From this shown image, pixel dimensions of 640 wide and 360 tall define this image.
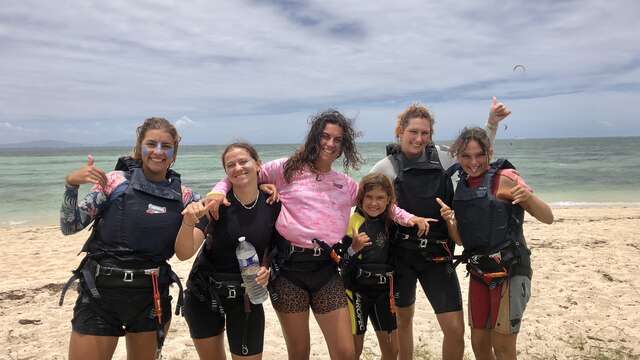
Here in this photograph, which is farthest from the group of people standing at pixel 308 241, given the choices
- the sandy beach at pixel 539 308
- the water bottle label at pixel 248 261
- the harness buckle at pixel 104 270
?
the sandy beach at pixel 539 308

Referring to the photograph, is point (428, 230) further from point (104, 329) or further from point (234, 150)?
point (104, 329)

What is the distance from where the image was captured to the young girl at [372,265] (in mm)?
4051

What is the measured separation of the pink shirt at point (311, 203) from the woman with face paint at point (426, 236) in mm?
312

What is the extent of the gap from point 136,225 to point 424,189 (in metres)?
2.65

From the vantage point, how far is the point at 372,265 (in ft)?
13.3

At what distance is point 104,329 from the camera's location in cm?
323

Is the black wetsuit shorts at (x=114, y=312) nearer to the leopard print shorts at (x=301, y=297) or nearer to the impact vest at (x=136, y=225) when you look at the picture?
the impact vest at (x=136, y=225)

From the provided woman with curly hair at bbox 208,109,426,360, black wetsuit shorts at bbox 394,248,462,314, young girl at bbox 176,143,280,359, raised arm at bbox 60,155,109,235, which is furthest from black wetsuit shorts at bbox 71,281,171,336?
black wetsuit shorts at bbox 394,248,462,314

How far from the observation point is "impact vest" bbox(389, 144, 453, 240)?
167 inches

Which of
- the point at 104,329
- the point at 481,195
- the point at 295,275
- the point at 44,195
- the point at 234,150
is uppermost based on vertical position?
the point at 234,150

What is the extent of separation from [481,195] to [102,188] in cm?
324

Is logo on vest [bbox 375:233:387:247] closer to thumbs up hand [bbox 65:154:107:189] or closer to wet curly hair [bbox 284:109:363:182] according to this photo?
wet curly hair [bbox 284:109:363:182]

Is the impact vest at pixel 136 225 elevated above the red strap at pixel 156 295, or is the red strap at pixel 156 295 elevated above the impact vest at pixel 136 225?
the impact vest at pixel 136 225

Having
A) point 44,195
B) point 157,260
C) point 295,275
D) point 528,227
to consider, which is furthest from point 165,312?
point 44,195
